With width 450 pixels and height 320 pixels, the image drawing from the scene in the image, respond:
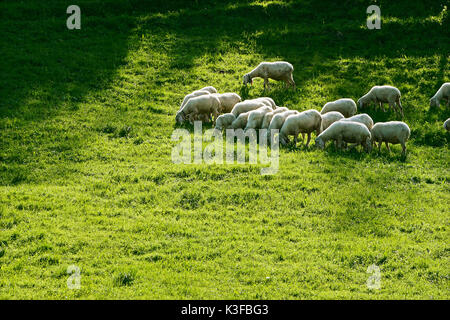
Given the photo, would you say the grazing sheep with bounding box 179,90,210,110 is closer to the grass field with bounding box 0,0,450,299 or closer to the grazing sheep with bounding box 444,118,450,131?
the grass field with bounding box 0,0,450,299

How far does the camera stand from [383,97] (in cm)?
1875

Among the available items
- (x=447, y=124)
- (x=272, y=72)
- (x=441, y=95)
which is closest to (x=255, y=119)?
(x=272, y=72)

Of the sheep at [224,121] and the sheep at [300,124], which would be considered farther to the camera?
the sheep at [224,121]

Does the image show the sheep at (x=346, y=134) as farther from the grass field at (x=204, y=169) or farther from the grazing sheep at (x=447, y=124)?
the grazing sheep at (x=447, y=124)

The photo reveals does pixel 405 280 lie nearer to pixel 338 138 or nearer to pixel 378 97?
pixel 338 138

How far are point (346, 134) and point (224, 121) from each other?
4066mm

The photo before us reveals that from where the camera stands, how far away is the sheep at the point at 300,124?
15997 millimetres

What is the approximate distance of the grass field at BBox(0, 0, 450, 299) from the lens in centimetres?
1007

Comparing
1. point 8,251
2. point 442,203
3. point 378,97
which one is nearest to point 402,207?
point 442,203

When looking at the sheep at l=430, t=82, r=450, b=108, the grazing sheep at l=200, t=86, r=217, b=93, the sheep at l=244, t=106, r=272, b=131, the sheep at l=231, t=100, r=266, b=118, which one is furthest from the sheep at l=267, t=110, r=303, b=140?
the sheep at l=430, t=82, r=450, b=108

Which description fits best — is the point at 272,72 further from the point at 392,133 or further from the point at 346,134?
the point at 392,133

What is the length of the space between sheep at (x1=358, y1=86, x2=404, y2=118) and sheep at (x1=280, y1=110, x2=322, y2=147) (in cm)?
353

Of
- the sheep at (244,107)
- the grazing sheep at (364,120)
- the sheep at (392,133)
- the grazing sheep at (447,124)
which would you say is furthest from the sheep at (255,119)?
the grazing sheep at (447,124)

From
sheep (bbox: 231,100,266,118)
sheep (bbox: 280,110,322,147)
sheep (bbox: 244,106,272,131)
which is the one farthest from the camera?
sheep (bbox: 231,100,266,118)
